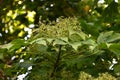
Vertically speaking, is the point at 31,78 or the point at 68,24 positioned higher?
the point at 68,24

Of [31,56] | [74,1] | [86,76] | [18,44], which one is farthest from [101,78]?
[74,1]

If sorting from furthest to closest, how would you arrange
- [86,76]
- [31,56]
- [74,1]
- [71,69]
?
[74,1] → [31,56] → [71,69] → [86,76]

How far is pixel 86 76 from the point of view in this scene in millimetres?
1446

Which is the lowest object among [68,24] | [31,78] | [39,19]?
[39,19]

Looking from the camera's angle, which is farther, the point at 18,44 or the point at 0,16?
the point at 0,16

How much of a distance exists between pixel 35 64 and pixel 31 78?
0.27 ft

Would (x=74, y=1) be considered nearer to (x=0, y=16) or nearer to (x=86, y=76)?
(x=0, y=16)

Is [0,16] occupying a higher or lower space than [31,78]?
lower

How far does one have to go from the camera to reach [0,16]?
10.8ft

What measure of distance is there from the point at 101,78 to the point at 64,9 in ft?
6.08

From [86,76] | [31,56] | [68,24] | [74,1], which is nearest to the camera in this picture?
[86,76]

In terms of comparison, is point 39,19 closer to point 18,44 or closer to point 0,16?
point 0,16

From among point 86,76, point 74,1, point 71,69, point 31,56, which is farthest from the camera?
point 74,1

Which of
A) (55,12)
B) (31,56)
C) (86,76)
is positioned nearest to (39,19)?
(55,12)
